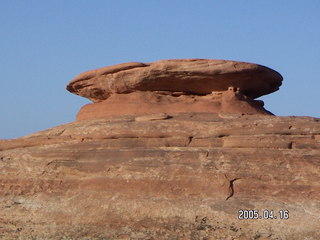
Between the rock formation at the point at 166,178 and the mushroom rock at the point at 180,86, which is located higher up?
the mushroom rock at the point at 180,86

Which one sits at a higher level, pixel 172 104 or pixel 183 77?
pixel 183 77

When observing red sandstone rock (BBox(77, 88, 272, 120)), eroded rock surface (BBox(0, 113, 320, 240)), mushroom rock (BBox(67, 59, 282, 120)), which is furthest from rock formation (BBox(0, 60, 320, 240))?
mushroom rock (BBox(67, 59, 282, 120))

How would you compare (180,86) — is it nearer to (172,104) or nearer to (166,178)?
(172,104)

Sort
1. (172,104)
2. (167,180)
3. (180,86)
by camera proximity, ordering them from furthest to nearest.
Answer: (180,86) → (172,104) → (167,180)

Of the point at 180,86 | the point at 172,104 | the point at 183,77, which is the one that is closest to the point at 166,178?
the point at 172,104

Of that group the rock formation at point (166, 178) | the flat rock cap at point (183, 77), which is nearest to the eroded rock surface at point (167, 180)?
the rock formation at point (166, 178)

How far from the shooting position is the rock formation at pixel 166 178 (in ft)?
44.7

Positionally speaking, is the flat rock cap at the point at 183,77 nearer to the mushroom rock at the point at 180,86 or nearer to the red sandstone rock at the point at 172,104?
the mushroom rock at the point at 180,86

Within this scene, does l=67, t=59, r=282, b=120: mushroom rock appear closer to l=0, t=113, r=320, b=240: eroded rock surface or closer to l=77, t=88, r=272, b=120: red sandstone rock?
l=77, t=88, r=272, b=120: red sandstone rock

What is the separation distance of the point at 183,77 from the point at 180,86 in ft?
1.82

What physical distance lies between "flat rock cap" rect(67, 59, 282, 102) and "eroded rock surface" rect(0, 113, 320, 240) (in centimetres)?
174

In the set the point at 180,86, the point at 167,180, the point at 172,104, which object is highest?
the point at 180,86

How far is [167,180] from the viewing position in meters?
14.6

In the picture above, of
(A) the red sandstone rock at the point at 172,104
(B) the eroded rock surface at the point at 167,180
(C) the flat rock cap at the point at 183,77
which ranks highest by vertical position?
(C) the flat rock cap at the point at 183,77
